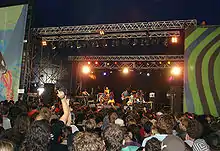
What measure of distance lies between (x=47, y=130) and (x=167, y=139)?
1.11 meters

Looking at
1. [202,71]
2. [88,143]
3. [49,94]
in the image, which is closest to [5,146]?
[88,143]

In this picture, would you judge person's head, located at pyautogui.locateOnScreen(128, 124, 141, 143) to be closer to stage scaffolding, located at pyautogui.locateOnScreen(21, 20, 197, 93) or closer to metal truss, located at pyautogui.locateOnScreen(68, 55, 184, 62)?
stage scaffolding, located at pyautogui.locateOnScreen(21, 20, 197, 93)

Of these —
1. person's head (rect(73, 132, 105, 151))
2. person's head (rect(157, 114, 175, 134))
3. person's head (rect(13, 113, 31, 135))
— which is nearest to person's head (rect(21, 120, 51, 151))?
person's head (rect(73, 132, 105, 151))

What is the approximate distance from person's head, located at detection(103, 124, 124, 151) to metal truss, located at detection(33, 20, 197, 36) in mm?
8509

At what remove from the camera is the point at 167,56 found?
14938 millimetres

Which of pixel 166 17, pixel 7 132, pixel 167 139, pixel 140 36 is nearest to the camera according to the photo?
pixel 167 139

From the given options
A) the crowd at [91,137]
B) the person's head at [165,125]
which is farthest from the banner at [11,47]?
the person's head at [165,125]

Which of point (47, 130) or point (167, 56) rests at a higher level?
point (167, 56)

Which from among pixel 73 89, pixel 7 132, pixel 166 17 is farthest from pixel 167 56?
pixel 7 132

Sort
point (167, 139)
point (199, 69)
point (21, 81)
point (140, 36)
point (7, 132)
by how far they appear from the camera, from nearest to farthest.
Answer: point (167, 139), point (7, 132), point (199, 69), point (21, 81), point (140, 36)

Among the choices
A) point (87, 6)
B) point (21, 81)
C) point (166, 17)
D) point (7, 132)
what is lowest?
point (7, 132)

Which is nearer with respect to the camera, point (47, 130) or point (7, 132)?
point (47, 130)

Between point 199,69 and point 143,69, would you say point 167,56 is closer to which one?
point 143,69

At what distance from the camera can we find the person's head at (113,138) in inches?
95.1
